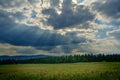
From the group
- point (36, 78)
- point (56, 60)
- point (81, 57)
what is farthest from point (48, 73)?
point (81, 57)

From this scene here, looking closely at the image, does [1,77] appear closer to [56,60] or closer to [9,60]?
[9,60]

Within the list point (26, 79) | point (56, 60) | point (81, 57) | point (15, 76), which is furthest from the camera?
point (81, 57)

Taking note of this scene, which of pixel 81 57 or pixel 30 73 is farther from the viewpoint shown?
pixel 81 57

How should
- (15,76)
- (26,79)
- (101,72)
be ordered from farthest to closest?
1. (101,72)
2. (15,76)
3. (26,79)

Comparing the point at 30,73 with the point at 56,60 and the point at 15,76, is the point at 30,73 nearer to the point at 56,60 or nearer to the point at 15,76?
the point at 15,76

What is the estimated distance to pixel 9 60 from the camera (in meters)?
30.6

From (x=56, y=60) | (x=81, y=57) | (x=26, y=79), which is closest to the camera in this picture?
(x=26, y=79)

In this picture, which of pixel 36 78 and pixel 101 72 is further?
pixel 101 72

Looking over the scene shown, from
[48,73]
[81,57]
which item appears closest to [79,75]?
[48,73]

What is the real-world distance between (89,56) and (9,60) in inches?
956

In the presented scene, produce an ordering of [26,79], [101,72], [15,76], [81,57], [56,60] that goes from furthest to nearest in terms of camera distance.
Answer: [81,57]
[56,60]
[101,72]
[15,76]
[26,79]

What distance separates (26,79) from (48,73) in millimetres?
2049

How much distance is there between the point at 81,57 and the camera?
47.2 metres

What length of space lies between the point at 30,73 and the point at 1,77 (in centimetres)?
250
